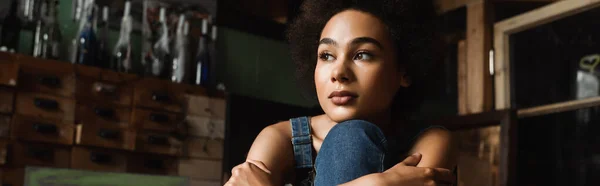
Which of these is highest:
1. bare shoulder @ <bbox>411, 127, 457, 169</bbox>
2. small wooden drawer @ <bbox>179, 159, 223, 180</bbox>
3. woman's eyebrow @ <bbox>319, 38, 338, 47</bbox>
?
woman's eyebrow @ <bbox>319, 38, 338, 47</bbox>

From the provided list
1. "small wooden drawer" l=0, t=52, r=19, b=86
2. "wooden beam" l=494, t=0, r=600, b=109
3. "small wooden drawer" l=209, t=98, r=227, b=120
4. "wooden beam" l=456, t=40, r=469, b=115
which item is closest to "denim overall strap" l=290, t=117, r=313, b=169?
"small wooden drawer" l=0, t=52, r=19, b=86

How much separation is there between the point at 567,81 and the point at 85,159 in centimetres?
194

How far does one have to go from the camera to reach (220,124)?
2801 mm

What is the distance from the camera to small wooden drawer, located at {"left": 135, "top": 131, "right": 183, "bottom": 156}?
2.57 metres

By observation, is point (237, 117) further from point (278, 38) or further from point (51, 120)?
point (51, 120)

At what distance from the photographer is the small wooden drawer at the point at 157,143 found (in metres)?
2.57

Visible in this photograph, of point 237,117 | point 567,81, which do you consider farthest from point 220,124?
point 567,81

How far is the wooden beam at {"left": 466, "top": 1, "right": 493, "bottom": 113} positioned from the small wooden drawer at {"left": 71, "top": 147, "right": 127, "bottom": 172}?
4.96 feet

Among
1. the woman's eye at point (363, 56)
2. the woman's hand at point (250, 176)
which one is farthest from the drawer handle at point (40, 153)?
the woman's eye at point (363, 56)

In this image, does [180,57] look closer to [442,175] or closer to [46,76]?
[46,76]

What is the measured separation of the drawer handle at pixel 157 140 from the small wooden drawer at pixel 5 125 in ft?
1.79

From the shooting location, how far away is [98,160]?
246 centimetres

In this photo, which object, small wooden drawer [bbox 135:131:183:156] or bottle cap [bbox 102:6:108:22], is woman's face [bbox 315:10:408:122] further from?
bottle cap [bbox 102:6:108:22]

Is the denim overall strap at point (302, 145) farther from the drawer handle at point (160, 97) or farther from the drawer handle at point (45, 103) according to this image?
the drawer handle at point (160, 97)
